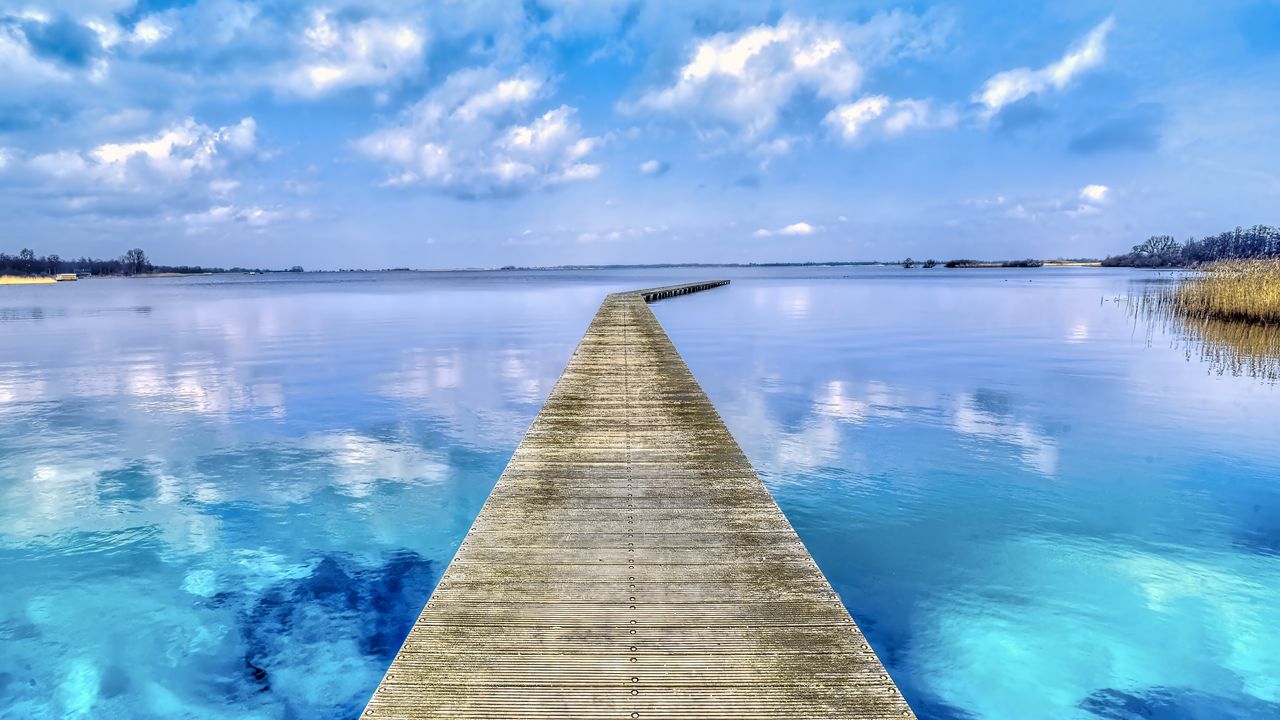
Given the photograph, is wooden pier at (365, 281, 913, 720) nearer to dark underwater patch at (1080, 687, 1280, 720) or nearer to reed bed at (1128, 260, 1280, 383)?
dark underwater patch at (1080, 687, 1280, 720)

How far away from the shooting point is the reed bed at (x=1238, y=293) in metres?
23.9

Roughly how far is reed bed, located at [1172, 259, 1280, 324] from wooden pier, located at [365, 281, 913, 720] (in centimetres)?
2765

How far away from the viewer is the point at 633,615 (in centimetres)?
403

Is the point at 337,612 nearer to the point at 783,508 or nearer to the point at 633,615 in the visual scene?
the point at 633,615

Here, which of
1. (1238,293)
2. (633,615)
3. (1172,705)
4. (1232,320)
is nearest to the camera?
(633,615)

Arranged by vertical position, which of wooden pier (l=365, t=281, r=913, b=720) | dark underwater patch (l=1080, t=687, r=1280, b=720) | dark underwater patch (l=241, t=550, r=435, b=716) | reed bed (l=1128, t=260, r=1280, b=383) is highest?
reed bed (l=1128, t=260, r=1280, b=383)

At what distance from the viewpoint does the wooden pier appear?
3.27 metres

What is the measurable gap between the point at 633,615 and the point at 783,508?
15.7ft

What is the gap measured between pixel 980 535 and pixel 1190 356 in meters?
18.0

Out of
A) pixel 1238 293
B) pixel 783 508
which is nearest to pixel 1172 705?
pixel 783 508

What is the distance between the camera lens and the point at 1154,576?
22.1 feet

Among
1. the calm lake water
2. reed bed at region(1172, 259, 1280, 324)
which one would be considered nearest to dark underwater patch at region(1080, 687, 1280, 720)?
the calm lake water

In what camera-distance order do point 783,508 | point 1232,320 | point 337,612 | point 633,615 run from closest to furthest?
point 633,615, point 337,612, point 783,508, point 1232,320

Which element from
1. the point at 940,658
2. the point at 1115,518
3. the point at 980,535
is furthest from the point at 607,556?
the point at 1115,518
